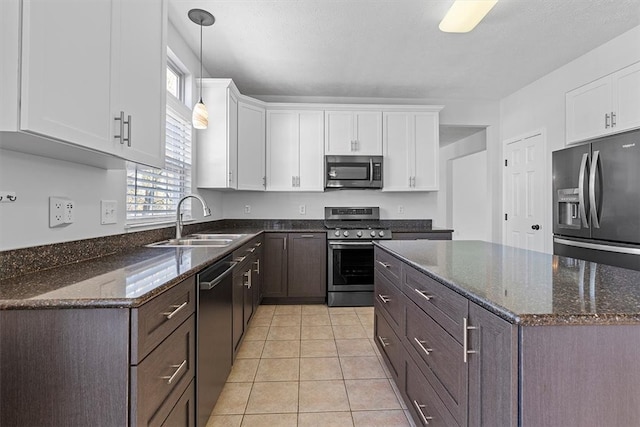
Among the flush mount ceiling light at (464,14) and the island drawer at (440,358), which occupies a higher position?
the flush mount ceiling light at (464,14)

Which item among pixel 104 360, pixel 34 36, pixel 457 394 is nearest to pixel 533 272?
pixel 457 394

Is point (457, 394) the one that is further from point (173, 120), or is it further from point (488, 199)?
point (488, 199)

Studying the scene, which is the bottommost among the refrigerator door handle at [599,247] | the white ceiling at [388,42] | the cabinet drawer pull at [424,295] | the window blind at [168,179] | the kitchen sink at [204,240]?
the cabinet drawer pull at [424,295]

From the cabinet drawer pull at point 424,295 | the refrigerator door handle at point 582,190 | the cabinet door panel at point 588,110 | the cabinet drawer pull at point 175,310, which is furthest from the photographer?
the cabinet door panel at point 588,110

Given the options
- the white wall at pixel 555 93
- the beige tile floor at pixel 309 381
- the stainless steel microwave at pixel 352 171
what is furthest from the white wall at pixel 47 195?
the white wall at pixel 555 93

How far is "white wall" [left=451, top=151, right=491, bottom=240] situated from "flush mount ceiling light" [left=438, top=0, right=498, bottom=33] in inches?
186

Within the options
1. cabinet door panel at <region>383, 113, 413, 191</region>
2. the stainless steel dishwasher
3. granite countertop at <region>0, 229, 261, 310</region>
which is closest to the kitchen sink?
the stainless steel dishwasher

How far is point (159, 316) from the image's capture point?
1.06 m

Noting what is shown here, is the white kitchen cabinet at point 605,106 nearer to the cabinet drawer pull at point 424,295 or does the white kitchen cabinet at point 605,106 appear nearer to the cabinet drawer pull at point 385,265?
the cabinet drawer pull at point 385,265

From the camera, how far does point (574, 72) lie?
131 inches

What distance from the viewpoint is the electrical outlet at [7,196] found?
112cm

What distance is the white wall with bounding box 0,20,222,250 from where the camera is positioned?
1160 mm

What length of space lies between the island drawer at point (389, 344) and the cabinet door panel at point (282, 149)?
220 cm

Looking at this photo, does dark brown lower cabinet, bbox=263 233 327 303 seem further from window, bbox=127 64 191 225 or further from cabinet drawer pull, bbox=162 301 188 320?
cabinet drawer pull, bbox=162 301 188 320
